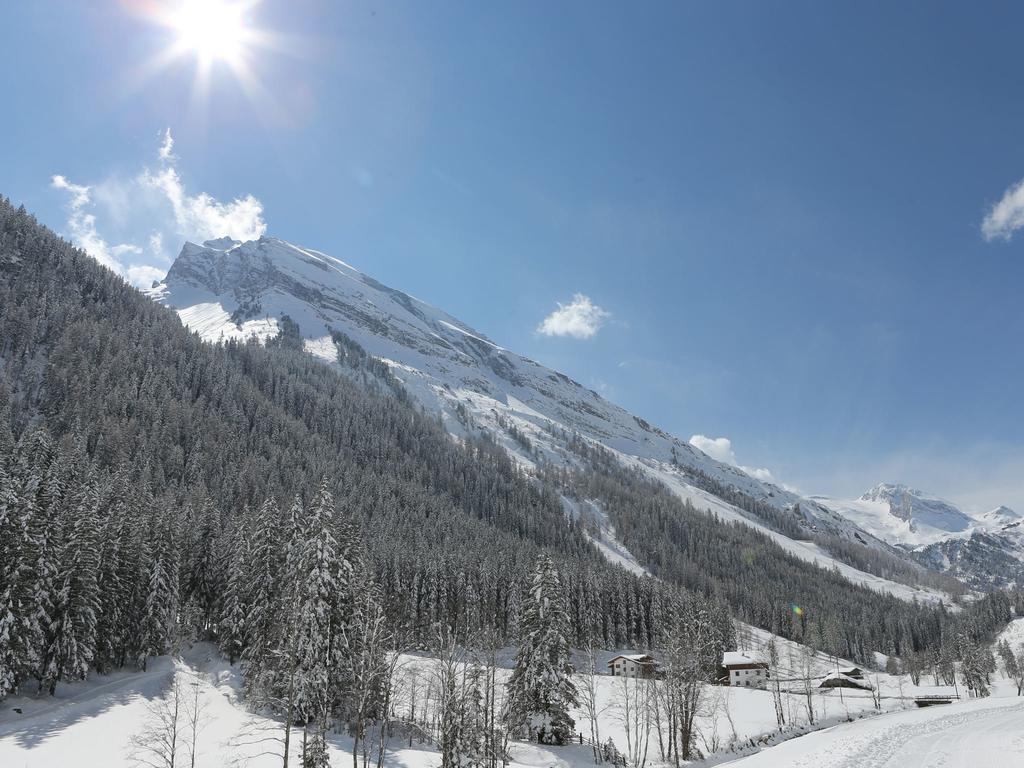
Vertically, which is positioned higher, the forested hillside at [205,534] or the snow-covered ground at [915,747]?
the forested hillside at [205,534]

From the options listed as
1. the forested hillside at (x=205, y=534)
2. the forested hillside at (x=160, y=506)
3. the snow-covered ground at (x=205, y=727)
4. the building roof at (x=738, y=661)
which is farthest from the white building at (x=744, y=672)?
the snow-covered ground at (x=205, y=727)

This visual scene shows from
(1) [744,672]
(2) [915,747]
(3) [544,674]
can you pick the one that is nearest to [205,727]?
(3) [544,674]

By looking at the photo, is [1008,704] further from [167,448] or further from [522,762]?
[167,448]

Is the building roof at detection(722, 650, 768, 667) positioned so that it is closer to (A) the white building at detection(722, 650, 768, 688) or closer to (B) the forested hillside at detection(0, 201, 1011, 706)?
(A) the white building at detection(722, 650, 768, 688)

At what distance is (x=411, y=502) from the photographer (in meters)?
174

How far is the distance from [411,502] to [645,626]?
80.3 m

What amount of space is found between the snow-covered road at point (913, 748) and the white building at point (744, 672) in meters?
56.0

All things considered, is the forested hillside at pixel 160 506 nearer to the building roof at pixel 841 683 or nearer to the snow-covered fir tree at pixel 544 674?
the snow-covered fir tree at pixel 544 674

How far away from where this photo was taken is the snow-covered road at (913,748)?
94.9 feet

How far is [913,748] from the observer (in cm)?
3422

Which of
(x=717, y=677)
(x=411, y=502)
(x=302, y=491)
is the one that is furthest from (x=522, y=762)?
(x=411, y=502)

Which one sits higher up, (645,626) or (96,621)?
(96,621)

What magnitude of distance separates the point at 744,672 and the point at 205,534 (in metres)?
91.7

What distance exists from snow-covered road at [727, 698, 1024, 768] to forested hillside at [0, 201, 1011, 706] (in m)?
16.3
